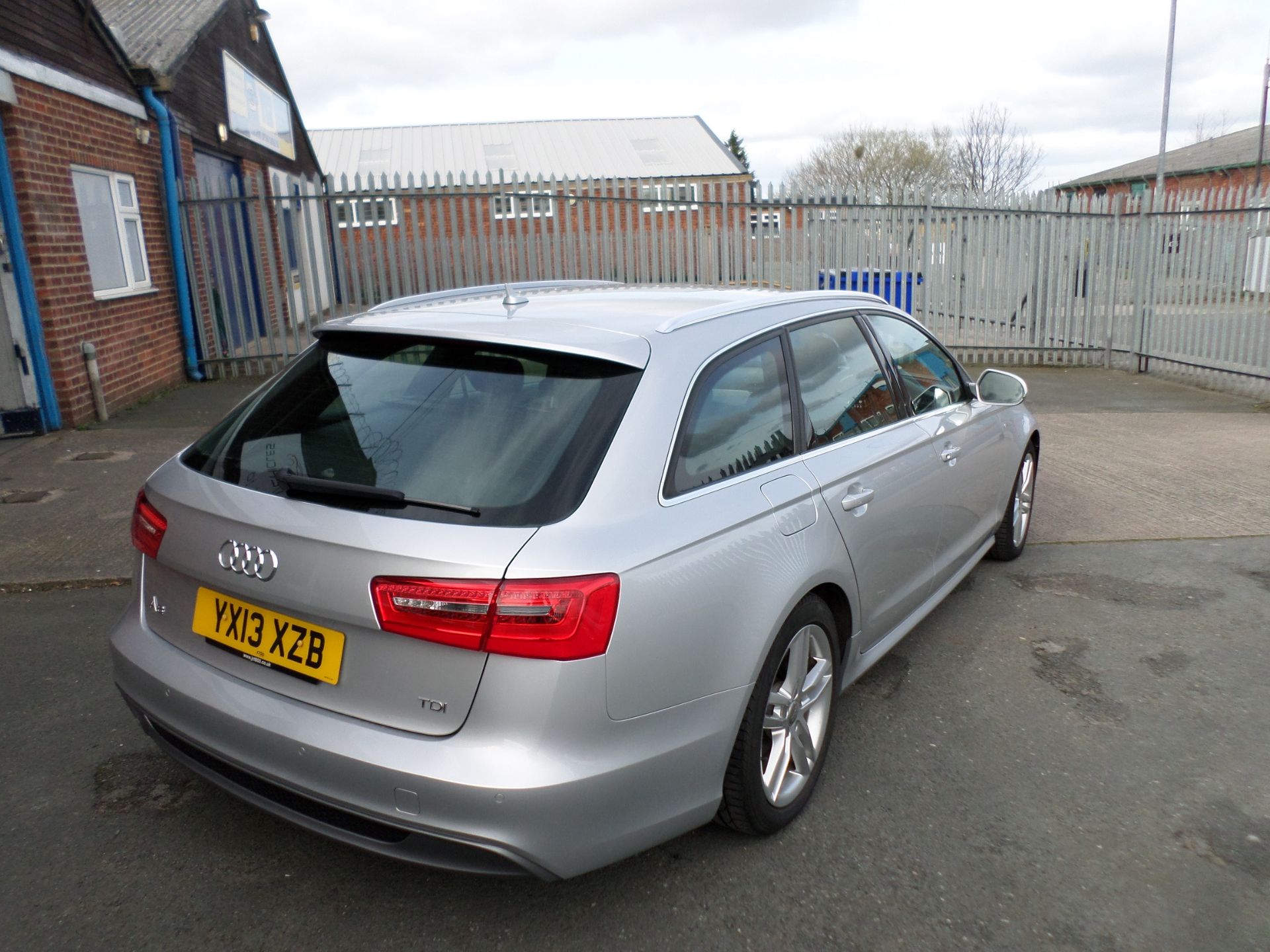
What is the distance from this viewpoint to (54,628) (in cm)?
434

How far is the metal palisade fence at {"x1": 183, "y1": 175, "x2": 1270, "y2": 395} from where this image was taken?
11656mm

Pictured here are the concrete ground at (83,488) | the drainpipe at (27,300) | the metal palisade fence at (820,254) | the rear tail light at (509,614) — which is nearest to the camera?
the rear tail light at (509,614)

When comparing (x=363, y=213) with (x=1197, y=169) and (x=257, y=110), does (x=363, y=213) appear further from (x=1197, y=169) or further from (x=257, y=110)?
(x=1197, y=169)

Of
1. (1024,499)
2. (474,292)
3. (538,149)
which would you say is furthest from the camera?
(538,149)

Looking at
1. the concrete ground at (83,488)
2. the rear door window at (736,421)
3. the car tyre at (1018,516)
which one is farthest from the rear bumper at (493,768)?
the car tyre at (1018,516)

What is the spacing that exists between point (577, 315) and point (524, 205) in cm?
1016

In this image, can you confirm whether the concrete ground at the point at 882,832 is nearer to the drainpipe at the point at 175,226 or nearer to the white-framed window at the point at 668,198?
the drainpipe at the point at 175,226

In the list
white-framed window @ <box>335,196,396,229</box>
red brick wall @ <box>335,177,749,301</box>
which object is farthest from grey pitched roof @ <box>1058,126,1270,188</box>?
white-framed window @ <box>335,196,396,229</box>

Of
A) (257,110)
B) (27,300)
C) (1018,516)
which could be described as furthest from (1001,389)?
(257,110)

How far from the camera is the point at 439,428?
2.47 meters

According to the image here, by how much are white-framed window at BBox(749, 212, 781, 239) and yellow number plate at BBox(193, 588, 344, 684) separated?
11.3m

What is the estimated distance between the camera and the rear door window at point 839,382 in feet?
10.6

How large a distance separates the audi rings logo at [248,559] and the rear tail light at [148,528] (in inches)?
12.0

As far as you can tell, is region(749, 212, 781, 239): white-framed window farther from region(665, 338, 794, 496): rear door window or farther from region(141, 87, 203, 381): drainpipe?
region(665, 338, 794, 496): rear door window
